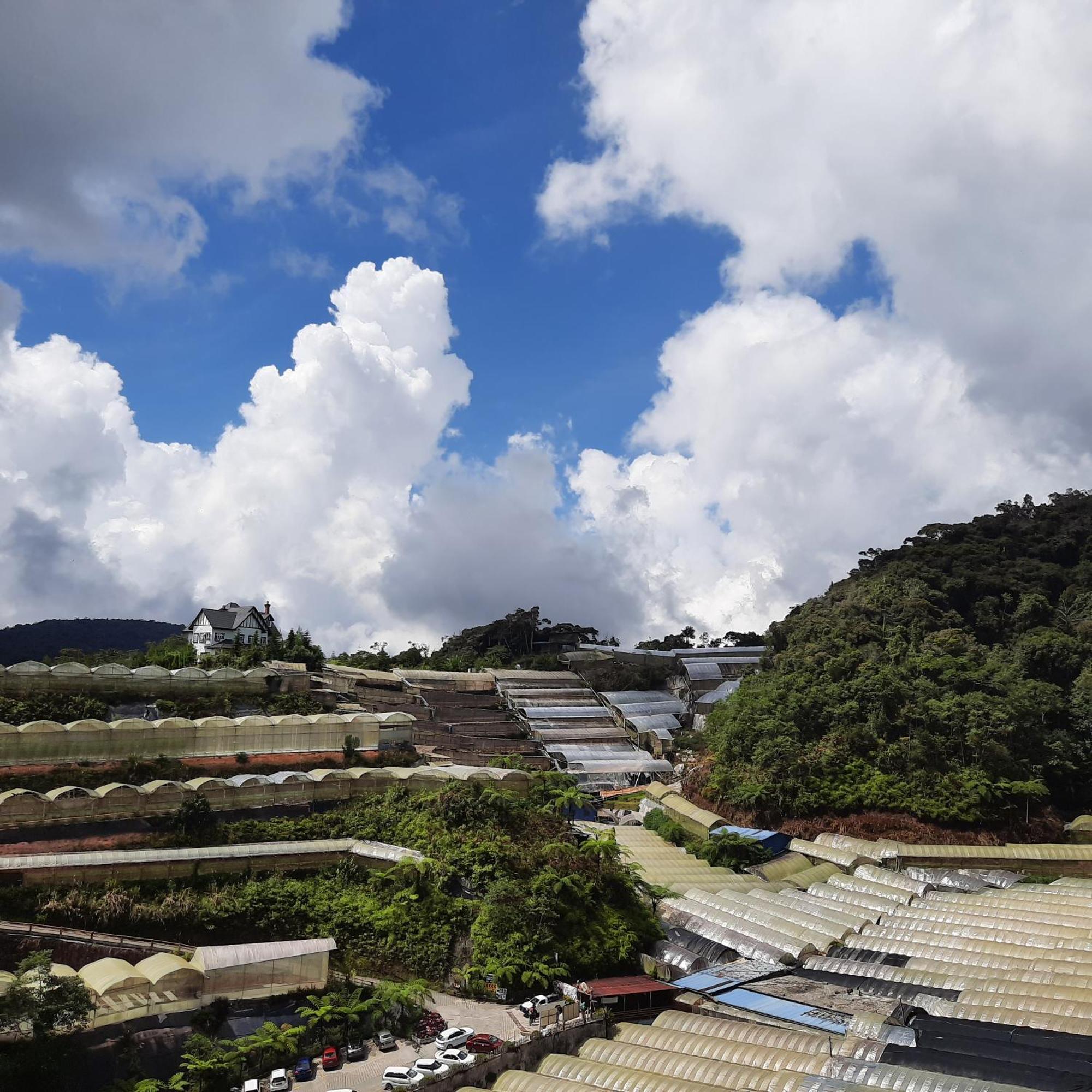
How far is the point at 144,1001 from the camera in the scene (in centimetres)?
2202

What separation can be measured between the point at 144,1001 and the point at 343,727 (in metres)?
21.2

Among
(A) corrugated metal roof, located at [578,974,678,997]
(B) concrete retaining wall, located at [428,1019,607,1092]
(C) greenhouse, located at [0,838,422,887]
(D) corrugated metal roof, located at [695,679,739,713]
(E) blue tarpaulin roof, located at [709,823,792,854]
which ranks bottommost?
(B) concrete retaining wall, located at [428,1019,607,1092]

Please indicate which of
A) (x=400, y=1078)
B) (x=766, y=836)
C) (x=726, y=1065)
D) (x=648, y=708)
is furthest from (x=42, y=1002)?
(x=648, y=708)

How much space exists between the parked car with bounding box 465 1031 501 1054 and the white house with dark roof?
172 feet

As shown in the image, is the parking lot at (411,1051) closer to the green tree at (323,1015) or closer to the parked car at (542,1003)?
the parked car at (542,1003)

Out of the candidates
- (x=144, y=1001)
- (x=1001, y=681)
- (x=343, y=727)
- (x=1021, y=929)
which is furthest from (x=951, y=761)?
(x=144, y=1001)

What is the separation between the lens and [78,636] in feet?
451

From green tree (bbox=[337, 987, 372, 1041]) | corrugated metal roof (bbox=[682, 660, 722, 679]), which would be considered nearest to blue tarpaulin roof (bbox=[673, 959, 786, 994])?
green tree (bbox=[337, 987, 372, 1041])

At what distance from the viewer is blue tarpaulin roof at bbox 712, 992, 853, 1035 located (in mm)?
21891

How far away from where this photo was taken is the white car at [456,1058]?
808 inches

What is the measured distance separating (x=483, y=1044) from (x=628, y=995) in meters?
5.27

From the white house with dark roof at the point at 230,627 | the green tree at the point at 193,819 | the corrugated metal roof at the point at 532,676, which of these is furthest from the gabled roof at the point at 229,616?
the green tree at the point at 193,819

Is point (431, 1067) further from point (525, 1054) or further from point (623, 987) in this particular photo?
point (623, 987)

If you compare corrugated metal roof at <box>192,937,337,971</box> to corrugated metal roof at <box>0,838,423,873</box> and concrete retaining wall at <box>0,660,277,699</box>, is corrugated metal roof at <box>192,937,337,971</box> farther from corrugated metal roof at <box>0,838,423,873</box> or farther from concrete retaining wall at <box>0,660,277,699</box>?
concrete retaining wall at <box>0,660,277,699</box>
